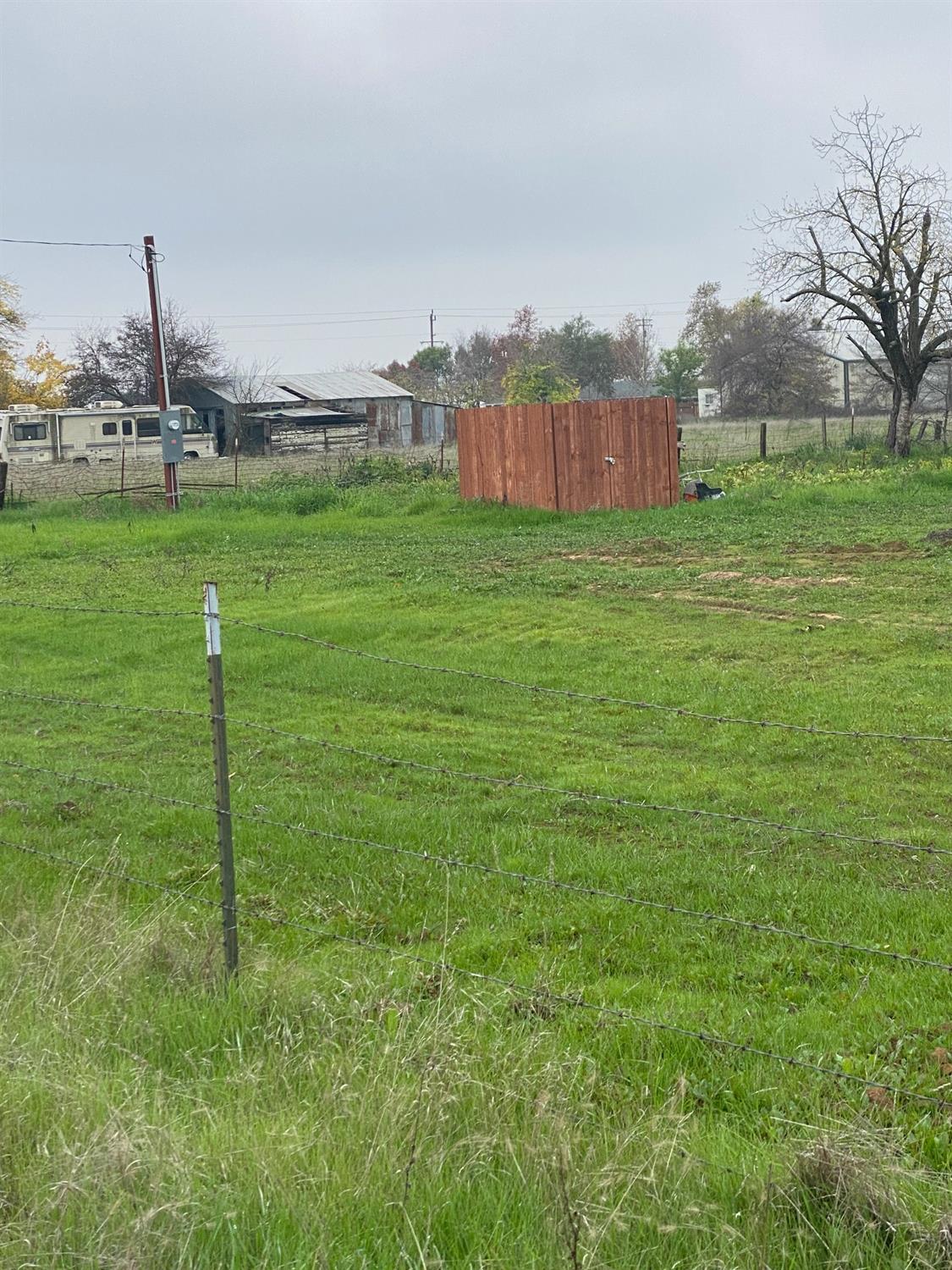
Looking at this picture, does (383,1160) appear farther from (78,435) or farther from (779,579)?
(78,435)

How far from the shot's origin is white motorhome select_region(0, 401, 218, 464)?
4019 centimetres

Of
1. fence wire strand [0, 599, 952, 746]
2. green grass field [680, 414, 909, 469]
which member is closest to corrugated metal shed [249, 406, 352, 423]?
green grass field [680, 414, 909, 469]

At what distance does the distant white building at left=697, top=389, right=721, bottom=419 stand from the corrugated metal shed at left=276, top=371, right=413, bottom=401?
709 inches

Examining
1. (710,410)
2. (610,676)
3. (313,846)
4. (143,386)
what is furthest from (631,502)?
(710,410)

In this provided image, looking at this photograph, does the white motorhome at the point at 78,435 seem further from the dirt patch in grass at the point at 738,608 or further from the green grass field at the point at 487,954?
the green grass field at the point at 487,954

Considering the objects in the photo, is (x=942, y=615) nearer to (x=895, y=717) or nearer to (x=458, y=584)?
(x=895, y=717)

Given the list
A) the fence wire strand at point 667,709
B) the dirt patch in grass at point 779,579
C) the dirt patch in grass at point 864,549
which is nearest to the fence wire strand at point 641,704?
the fence wire strand at point 667,709

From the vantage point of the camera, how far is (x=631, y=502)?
23.4 metres

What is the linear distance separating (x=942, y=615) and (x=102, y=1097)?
1050 cm

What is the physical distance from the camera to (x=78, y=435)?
133 feet

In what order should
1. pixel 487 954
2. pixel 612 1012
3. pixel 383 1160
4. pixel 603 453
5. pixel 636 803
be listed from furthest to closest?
pixel 603 453 < pixel 487 954 < pixel 636 803 < pixel 612 1012 < pixel 383 1160

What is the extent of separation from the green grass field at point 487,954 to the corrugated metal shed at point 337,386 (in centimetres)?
4506

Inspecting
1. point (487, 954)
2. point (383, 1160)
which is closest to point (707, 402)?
point (487, 954)

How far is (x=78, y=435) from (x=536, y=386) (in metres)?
24.8
